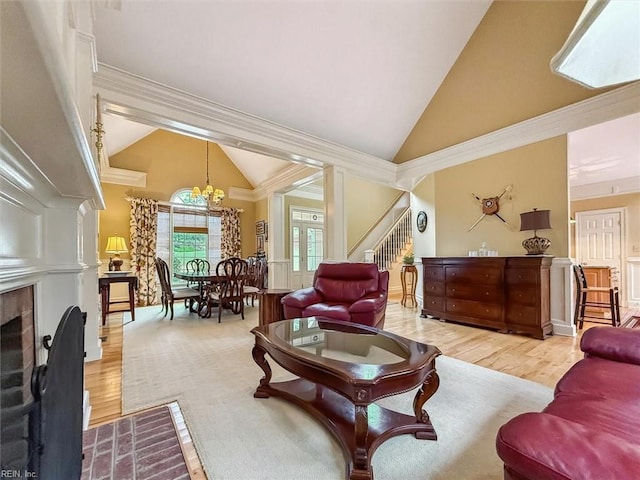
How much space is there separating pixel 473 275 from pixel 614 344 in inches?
108

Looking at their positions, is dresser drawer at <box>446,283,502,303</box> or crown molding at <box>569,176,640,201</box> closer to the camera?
dresser drawer at <box>446,283,502,303</box>

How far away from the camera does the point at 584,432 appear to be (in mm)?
785

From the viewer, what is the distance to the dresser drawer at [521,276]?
11.9 feet

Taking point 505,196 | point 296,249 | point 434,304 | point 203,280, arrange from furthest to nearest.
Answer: point 296,249 → point 434,304 → point 203,280 → point 505,196

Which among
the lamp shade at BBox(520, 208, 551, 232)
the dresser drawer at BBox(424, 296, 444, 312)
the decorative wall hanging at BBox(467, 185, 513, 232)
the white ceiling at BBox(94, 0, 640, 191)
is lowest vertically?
the dresser drawer at BBox(424, 296, 444, 312)

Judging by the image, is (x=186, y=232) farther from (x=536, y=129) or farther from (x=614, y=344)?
(x=614, y=344)

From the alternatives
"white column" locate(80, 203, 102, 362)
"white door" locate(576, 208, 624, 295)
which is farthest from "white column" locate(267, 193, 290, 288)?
"white door" locate(576, 208, 624, 295)

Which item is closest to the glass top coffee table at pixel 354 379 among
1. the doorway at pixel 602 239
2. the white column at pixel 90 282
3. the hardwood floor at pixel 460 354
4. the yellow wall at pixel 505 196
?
the hardwood floor at pixel 460 354

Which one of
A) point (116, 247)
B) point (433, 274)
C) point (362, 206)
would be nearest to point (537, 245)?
point (433, 274)

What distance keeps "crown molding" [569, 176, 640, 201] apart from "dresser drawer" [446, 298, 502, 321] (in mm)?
4105

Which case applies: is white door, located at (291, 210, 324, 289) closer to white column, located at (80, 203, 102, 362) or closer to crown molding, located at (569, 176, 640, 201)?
white column, located at (80, 203, 102, 362)

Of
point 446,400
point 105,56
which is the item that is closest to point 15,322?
point 446,400

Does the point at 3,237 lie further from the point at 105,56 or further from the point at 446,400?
the point at 105,56

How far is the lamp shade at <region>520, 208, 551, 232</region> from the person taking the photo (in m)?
3.73
